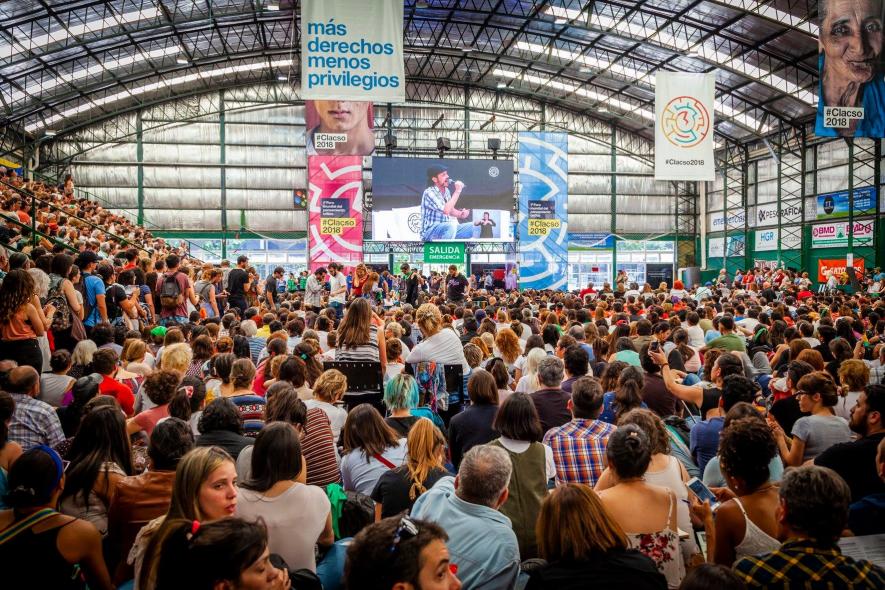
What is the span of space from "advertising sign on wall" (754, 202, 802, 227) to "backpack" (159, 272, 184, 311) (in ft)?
83.5

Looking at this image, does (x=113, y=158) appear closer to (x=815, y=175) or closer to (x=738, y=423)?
(x=815, y=175)

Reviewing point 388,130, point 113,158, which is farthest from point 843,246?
point 113,158

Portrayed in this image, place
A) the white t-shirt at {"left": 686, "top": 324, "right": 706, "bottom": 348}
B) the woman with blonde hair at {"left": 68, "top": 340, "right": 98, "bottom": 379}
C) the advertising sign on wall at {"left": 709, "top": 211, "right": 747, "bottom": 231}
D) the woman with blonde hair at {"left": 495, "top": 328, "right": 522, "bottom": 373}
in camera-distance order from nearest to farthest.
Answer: the woman with blonde hair at {"left": 68, "top": 340, "right": 98, "bottom": 379} → the woman with blonde hair at {"left": 495, "top": 328, "right": 522, "bottom": 373} → the white t-shirt at {"left": 686, "top": 324, "right": 706, "bottom": 348} → the advertising sign on wall at {"left": 709, "top": 211, "right": 747, "bottom": 231}

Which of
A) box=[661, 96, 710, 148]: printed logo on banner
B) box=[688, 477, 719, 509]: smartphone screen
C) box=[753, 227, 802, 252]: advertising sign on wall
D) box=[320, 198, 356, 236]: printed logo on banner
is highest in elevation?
box=[661, 96, 710, 148]: printed logo on banner

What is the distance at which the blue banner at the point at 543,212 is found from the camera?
21484 millimetres

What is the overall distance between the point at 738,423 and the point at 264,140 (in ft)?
96.1

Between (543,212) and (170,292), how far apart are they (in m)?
15.5

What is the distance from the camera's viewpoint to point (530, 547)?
329 centimetres

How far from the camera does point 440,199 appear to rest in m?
25.3

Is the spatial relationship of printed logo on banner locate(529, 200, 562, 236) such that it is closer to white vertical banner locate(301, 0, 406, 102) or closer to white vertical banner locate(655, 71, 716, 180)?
white vertical banner locate(655, 71, 716, 180)

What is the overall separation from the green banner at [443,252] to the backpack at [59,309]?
18.4 metres

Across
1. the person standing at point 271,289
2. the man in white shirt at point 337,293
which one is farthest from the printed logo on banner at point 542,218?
the man in white shirt at point 337,293

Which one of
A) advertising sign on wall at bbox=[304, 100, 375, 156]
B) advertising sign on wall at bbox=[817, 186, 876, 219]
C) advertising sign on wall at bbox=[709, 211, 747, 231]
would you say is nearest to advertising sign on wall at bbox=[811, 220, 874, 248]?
advertising sign on wall at bbox=[817, 186, 876, 219]

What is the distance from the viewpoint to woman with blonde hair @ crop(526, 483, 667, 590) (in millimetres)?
2248
